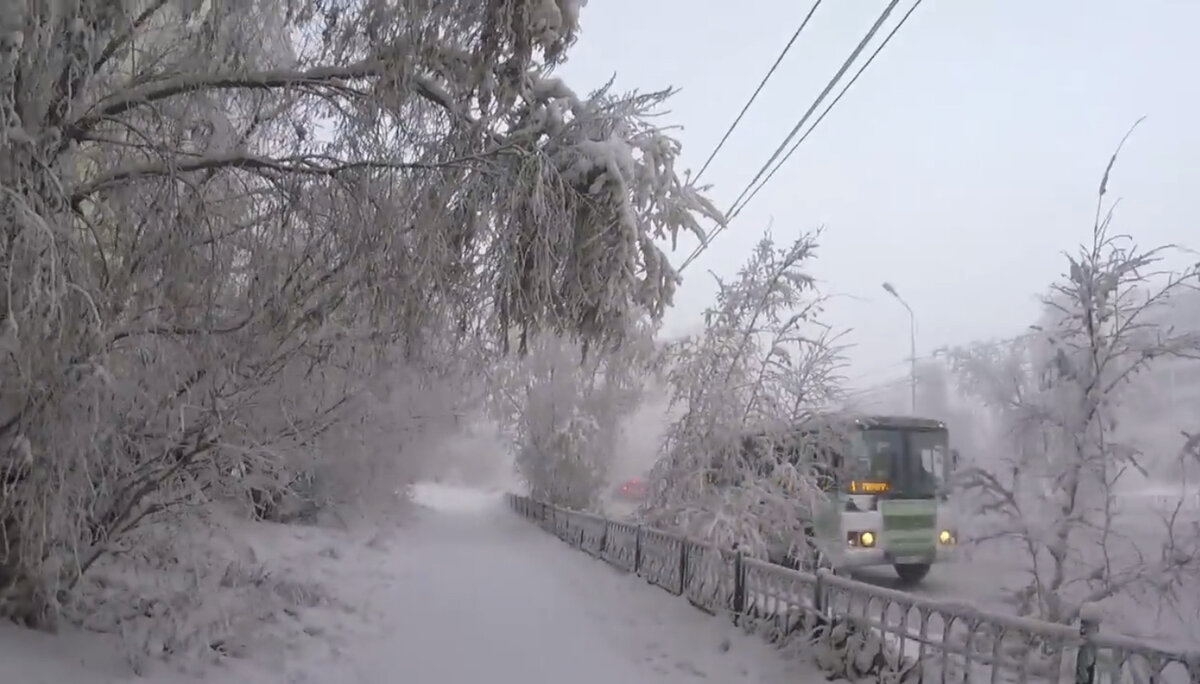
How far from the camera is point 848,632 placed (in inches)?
288

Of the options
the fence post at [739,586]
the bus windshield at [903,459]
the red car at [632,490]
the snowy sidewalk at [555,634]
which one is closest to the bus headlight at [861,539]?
the bus windshield at [903,459]

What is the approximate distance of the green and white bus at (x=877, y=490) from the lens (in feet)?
44.5

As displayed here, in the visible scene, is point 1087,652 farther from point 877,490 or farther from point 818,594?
point 877,490

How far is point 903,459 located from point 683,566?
5.20 meters

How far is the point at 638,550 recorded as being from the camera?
46.1 ft

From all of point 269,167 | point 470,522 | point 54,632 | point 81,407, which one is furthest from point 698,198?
point 470,522

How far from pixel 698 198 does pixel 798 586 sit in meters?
3.66

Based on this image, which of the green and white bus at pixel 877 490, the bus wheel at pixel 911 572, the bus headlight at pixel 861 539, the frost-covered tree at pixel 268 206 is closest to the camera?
the frost-covered tree at pixel 268 206

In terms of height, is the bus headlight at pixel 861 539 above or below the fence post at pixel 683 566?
above

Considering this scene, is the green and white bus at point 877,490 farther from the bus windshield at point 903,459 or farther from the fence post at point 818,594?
the fence post at point 818,594

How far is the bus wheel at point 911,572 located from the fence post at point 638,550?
397 centimetres

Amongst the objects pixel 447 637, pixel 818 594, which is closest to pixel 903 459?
pixel 818 594

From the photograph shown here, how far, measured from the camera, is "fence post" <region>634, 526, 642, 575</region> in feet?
45.6

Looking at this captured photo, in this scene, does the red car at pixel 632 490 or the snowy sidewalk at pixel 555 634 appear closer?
the snowy sidewalk at pixel 555 634
